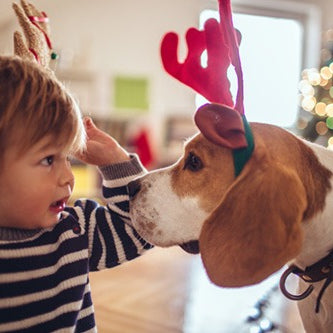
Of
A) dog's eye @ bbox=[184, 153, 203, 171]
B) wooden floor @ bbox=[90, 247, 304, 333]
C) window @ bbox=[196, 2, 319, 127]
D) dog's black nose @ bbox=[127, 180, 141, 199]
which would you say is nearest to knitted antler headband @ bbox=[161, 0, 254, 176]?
dog's eye @ bbox=[184, 153, 203, 171]

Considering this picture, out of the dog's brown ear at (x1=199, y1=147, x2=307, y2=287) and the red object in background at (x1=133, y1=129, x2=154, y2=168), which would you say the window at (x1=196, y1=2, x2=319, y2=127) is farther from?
the dog's brown ear at (x1=199, y1=147, x2=307, y2=287)

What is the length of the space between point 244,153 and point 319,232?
244 millimetres

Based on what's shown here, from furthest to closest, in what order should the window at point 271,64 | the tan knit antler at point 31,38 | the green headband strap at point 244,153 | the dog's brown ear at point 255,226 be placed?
1. the window at point 271,64
2. the tan knit antler at point 31,38
3. the green headband strap at point 244,153
4. the dog's brown ear at point 255,226

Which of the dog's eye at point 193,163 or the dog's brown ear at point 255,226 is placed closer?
the dog's brown ear at point 255,226

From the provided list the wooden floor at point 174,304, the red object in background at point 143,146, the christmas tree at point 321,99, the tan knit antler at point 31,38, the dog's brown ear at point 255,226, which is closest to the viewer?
the dog's brown ear at point 255,226


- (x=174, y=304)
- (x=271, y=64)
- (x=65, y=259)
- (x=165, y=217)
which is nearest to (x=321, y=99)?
(x=174, y=304)

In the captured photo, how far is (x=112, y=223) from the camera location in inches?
44.1

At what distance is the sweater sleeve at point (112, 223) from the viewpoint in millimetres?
1095

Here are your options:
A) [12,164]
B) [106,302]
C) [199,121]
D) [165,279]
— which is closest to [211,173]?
[199,121]

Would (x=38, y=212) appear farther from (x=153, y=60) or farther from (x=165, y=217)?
(x=153, y=60)

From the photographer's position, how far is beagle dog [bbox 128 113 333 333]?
889mm

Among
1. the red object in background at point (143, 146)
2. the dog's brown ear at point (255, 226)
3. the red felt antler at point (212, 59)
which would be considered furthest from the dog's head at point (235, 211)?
the red object in background at point (143, 146)

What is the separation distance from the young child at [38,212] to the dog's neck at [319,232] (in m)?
0.48

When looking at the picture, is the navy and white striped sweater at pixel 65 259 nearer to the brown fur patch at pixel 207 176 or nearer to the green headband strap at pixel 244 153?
the brown fur patch at pixel 207 176
